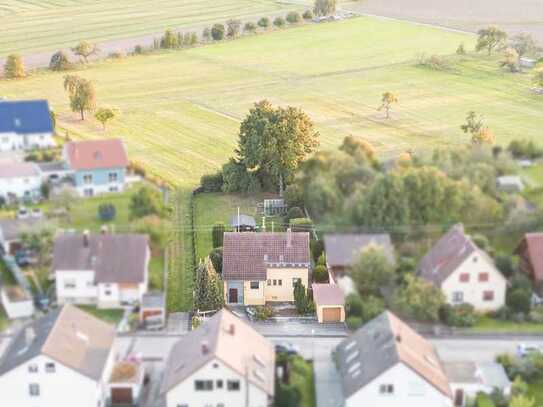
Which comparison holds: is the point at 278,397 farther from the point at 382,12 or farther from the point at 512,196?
the point at 382,12

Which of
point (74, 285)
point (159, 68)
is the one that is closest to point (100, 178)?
point (74, 285)

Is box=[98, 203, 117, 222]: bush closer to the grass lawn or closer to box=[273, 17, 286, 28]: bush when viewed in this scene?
the grass lawn

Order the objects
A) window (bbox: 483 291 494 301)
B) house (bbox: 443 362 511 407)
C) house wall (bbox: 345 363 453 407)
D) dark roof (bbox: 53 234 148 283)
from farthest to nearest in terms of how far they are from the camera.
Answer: window (bbox: 483 291 494 301)
dark roof (bbox: 53 234 148 283)
house (bbox: 443 362 511 407)
house wall (bbox: 345 363 453 407)

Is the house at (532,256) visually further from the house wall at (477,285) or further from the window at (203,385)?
the window at (203,385)

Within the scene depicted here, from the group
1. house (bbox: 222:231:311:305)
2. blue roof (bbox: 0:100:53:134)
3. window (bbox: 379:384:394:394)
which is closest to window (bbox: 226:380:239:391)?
window (bbox: 379:384:394:394)

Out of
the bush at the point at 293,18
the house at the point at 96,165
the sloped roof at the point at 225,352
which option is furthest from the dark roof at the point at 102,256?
the bush at the point at 293,18
